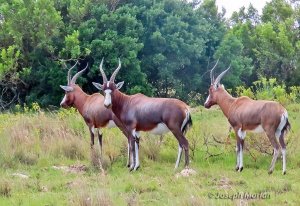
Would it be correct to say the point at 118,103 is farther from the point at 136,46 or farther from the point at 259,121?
the point at 136,46

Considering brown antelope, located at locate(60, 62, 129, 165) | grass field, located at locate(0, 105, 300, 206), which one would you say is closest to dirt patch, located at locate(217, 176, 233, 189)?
grass field, located at locate(0, 105, 300, 206)

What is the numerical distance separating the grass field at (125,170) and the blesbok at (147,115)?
0.60 metres

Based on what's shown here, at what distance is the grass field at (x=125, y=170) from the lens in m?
8.77

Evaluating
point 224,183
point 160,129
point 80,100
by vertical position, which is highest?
point 80,100

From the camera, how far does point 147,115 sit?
12.0 m

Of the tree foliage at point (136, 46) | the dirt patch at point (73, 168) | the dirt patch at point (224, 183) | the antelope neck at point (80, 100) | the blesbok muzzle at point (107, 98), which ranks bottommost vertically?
the dirt patch at point (73, 168)

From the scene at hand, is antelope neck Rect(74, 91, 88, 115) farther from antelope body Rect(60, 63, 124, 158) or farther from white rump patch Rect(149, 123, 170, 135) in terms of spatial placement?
white rump patch Rect(149, 123, 170, 135)

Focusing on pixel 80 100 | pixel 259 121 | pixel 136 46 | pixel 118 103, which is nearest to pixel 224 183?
pixel 259 121

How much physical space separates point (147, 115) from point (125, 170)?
4.21ft

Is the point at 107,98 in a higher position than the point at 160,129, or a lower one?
higher

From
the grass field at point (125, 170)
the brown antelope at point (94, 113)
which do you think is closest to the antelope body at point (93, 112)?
the brown antelope at point (94, 113)

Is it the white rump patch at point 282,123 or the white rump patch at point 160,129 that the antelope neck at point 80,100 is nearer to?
the white rump patch at point 160,129

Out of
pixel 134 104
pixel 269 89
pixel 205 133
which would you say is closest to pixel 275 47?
pixel 269 89

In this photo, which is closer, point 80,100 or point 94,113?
point 94,113
